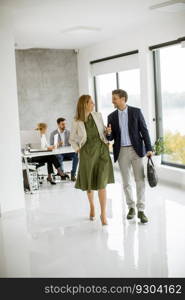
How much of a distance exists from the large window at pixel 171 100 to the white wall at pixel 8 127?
10.0ft

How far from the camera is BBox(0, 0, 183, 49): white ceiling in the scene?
600cm

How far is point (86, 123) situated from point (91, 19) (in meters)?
2.61

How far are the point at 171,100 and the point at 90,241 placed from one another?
4.07 metres

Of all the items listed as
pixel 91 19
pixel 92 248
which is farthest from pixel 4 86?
pixel 92 248

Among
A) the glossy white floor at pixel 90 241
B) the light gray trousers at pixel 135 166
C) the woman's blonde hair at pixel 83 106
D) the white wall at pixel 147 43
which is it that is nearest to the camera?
the glossy white floor at pixel 90 241

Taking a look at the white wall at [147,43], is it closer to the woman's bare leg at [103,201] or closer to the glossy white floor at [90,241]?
the glossy white floor at [90,241]

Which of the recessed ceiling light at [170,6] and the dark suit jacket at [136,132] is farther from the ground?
the recessed ceiling light at [170,6]

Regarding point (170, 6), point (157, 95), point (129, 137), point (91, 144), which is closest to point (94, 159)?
point (91, 144)

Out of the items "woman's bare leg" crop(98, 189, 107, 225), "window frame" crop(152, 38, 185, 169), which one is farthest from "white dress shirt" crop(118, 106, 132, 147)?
"window frame" crop(152, 38, 185, 169)

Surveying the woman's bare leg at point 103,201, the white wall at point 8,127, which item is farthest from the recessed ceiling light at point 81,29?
the woman's bare leg at point 103,201

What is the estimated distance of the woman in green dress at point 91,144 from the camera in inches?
206

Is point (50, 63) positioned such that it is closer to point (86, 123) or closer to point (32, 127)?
point (32, 127)

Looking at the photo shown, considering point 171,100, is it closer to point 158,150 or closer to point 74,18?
point 158,150

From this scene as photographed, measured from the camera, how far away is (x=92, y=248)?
4.60m
